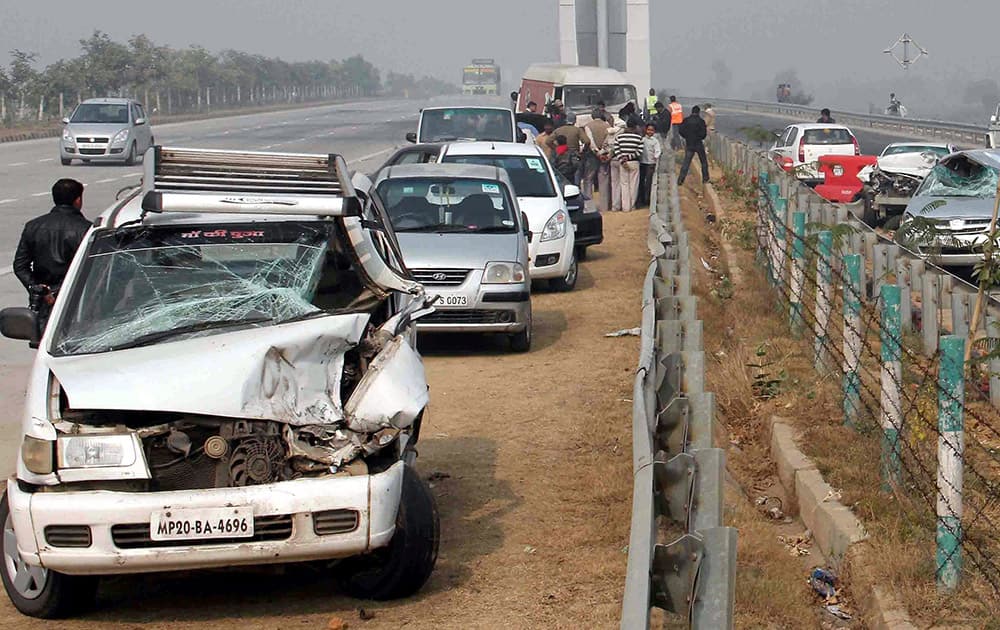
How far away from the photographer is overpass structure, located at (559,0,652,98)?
59.1 meters

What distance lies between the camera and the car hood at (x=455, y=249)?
13125 mm

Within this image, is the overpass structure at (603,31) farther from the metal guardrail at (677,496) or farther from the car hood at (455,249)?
the metal guardrail at (677,496)

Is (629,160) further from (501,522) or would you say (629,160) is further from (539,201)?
(501,522)

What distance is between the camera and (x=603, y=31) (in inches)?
2413

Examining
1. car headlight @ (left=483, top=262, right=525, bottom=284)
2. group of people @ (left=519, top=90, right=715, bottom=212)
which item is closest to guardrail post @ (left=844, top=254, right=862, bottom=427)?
car headlight @ (left=483, top=262, right=525, bottom=284)

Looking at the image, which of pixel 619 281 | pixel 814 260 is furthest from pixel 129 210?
pixel 619 281

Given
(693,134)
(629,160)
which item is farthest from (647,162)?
(693,134)

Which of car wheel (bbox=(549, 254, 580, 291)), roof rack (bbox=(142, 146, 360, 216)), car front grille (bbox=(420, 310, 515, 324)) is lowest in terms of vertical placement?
car wheel (bbox=(549, 254, 580, 291))

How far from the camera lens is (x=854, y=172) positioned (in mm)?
26672

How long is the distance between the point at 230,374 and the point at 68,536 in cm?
88

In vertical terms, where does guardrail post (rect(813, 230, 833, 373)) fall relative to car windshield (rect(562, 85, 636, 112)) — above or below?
below

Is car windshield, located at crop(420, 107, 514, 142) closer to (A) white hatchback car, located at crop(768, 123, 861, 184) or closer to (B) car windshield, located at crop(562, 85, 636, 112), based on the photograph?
(A) white hatchback car, located at crop(768, 123, 861, 184)

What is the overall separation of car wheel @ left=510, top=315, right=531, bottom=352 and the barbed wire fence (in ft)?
7.47

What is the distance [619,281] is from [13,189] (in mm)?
16658
